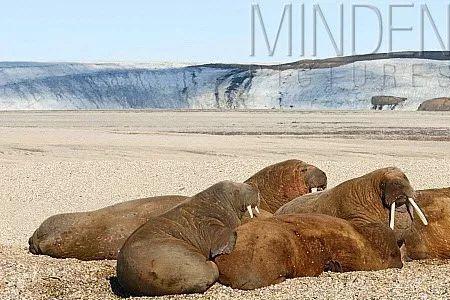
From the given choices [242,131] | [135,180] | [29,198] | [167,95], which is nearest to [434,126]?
[242,131]

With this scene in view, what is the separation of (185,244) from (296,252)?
1.01 metres

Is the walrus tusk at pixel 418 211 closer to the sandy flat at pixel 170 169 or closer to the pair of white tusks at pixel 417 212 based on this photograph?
the pair of white tusks at pixel 417 212

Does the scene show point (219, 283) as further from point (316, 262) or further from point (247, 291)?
point (316, 262)

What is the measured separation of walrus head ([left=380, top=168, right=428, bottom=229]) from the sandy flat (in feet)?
1.82

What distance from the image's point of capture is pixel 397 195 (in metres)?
9.14

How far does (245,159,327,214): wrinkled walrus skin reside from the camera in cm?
1116

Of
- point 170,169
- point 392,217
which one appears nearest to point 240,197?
point 392,217

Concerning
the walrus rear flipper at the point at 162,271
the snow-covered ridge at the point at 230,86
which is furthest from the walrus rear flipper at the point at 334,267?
the snow-covered ridge at the point at 230,86

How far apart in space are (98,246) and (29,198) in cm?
677

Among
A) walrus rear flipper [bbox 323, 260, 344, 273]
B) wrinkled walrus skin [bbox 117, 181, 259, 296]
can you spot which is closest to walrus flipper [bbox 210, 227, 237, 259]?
wrinkled walrus skin [bbox 117, 181, 259, 296]

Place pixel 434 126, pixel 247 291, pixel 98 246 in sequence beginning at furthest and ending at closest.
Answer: pixel 434 126, pixel 98 246, pixel 247 291

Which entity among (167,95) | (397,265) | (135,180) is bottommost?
(167,95)

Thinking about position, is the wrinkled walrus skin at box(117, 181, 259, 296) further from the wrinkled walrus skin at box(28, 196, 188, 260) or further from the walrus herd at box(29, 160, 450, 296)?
the wrinkled walrus skin at box(28, 196, 188, 260)

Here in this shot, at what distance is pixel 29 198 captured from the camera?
16016mm
